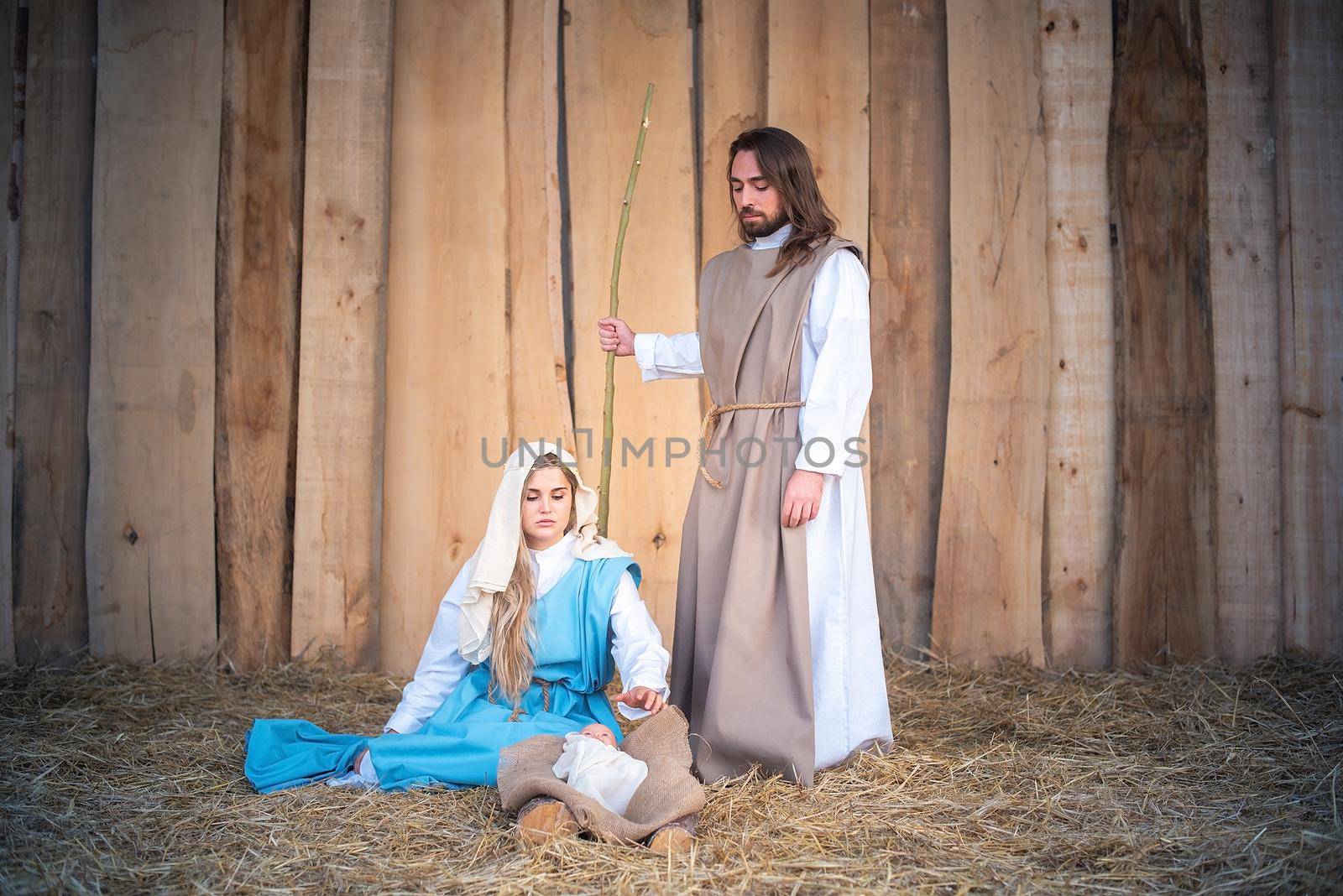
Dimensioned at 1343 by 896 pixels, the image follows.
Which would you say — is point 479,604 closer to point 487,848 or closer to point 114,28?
point 487,848

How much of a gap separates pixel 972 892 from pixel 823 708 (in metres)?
0.84

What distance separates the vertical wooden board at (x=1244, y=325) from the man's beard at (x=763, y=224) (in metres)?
1.92

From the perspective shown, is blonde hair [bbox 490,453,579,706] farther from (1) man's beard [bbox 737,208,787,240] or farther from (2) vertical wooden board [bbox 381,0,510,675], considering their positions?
(2) vertical wooden board [bbox 381,0,510,675]

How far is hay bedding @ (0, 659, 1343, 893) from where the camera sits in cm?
234

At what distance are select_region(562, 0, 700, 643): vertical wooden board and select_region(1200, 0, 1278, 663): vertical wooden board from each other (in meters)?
1.91

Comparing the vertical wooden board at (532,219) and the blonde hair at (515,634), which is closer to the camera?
the blonde hair at (515,634)

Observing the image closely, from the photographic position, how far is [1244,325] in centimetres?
413

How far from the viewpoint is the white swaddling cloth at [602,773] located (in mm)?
2605

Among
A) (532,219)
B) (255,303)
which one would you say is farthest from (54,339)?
(532,219)

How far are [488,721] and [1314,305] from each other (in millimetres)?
3250

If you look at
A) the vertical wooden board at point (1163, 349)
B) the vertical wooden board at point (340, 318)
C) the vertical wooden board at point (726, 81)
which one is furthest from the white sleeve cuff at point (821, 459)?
the vertical wooden board at point (340, 318)

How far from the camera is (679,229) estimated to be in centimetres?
422

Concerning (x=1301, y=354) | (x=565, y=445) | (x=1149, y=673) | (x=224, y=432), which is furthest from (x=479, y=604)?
(x=1301, y=354)

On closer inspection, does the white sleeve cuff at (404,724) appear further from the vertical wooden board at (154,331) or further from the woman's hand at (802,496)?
the vertical wooden board at (154,331)
